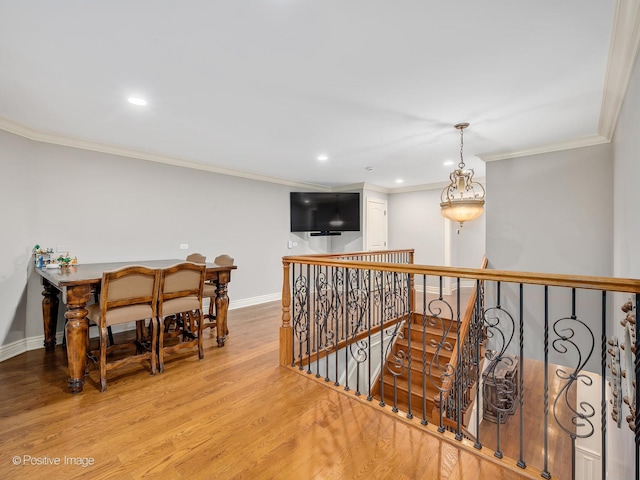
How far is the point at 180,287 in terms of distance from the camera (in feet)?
9.48

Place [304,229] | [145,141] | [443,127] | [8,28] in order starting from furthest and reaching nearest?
1. [304,229]
2. [145,141]
3. [443,127]
4. [8,28]

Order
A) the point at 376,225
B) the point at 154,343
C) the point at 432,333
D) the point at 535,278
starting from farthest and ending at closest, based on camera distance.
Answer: the point at 376,225
the point at 432,333
the point at 154,343
the point at 535,278

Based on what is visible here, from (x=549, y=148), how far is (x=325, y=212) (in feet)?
12.3

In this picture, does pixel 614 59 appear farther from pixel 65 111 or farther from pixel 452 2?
pixel 65 111

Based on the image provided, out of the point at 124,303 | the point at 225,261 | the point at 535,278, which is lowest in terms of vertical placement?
the point at 124,303

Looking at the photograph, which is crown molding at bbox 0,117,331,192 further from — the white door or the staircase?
the staircase

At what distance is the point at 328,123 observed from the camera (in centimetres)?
311

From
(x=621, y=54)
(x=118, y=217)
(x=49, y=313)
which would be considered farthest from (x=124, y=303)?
(x=621, y=54)

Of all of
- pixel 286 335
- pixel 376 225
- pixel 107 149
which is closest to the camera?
pixel 286 335

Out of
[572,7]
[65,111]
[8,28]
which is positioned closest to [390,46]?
[572,7]

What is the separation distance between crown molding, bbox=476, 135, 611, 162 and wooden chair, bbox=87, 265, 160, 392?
14.9 feet

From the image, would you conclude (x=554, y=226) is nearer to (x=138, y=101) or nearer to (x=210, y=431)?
A: (x=210, y=431)

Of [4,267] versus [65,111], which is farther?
[4,267]

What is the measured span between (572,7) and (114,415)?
3.74 meters
